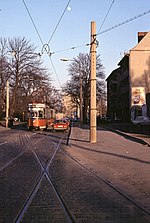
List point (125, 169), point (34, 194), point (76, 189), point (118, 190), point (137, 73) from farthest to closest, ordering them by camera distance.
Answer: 1. point (137, 73)
2. point (125, 169)
3. point (76, 189)
4. point (118, 190)
5. point (34, 194)

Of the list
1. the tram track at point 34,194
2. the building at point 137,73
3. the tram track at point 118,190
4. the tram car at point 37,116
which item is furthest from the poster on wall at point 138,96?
the tram track at point 34,194

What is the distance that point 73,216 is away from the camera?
6.12m

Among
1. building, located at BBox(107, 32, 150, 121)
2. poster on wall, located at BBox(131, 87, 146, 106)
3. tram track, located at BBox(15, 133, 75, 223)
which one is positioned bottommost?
tram track, located at BBox(15, 133, 75, 223)

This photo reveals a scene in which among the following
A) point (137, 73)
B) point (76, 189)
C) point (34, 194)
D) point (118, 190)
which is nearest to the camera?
point (34, 194)

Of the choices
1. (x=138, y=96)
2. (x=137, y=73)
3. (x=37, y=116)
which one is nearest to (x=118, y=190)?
(x=138, y=96)

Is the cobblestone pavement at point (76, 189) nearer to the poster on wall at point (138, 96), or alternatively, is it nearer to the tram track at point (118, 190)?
the tram track at point (118, 190)

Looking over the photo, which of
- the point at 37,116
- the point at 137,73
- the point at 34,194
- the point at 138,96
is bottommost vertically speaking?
the point at 34,194

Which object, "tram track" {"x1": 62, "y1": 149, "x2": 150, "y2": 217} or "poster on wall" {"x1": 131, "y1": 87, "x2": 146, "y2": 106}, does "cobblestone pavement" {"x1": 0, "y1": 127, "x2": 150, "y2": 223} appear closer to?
"tram track" {"x1": 62, "y1": 149, "x2": 150, "y2": 217}

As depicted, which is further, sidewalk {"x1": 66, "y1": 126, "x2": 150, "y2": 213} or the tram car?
the tram car

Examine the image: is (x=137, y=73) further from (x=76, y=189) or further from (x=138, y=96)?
(x=76, y=189)

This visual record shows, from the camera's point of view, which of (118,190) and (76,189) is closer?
(118,190)

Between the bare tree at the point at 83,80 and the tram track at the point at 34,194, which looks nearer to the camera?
the tram track at the point at 34,194

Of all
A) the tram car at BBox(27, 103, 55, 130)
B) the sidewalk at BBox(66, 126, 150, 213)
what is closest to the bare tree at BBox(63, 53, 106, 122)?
the tram car at BBox(27, 103, 55, 130)

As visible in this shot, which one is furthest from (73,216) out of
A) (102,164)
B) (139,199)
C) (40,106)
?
(40,106)
